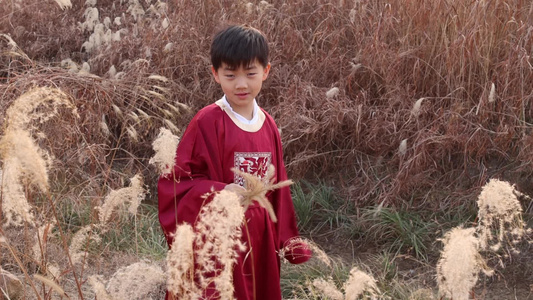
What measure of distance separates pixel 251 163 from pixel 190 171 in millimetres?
183

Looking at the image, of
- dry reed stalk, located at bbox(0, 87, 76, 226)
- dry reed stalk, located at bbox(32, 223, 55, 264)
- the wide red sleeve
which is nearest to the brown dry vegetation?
the wide red sleeve

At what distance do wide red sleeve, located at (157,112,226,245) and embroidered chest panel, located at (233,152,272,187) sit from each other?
54mm

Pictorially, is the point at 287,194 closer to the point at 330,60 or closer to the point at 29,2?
the point at 330,60

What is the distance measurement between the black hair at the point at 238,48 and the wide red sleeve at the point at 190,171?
0.18 m

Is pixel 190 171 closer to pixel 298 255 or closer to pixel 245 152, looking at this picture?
pixel 245 152

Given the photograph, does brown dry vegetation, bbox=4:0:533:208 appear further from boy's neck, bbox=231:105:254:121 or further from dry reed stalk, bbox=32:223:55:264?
dry reed stalk, bbox=32:223:55:264

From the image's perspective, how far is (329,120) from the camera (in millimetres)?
3680

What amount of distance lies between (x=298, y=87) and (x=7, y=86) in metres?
1.49

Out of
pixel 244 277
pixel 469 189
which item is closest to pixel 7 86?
pixel 244 277

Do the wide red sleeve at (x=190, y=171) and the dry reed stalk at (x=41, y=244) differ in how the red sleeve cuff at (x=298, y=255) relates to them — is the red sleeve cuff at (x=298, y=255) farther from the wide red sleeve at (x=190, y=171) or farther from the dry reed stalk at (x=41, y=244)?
the dry reed stalk at (x=41, y=244)

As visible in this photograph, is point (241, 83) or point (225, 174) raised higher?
point (241, 83)

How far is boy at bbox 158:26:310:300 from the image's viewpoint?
6.64 feet

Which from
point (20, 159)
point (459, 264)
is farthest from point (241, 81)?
point (459, 264)

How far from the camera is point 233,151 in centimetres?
206
